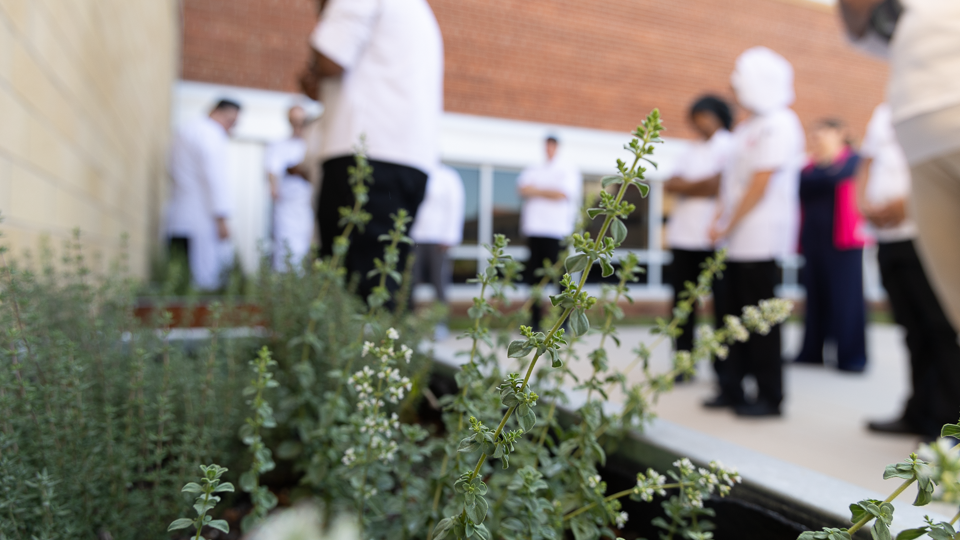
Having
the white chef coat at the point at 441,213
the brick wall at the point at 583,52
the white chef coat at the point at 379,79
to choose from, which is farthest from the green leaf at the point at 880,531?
the brick wall at the point at 583,52

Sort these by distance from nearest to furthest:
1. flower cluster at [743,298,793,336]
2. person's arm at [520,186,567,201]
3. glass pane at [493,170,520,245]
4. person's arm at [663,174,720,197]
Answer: flower cluster at [743,298,793,336]
person's arm at [663,174,720,197]
person's arm at [520,186,567,201]
glass pane at [493,170,520,245]

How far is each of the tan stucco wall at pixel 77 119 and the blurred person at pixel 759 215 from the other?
3.00 metres

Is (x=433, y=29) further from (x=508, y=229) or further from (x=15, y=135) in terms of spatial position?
(x=508, y=229)

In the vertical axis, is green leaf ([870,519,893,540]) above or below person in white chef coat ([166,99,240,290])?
below

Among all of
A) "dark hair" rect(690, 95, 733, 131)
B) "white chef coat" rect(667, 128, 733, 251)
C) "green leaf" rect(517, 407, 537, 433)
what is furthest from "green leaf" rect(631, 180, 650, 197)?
"dark hair" rect(690, 95, 733, 131)

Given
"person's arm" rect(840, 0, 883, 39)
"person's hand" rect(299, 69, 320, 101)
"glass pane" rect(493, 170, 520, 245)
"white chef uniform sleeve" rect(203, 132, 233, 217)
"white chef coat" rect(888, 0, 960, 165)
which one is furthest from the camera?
"glass pane" rect(493, 170, 520, 245)

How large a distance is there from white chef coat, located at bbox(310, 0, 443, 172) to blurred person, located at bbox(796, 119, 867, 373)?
4.58 m

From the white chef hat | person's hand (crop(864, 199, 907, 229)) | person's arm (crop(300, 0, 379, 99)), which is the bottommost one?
person's hand (crop(864, 199, 907, 229))

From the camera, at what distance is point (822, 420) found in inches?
136

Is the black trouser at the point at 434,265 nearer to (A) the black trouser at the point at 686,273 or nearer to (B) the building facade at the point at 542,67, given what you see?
(B) the building facade at the point at 542,67

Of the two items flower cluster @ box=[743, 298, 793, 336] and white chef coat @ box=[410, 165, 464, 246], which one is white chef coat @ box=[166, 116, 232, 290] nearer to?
white chef coat @ box=[410, 165, 464, 246]

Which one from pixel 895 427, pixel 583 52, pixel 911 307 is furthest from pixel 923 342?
pixel 583 52

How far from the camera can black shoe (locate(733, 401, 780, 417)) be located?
336 cm

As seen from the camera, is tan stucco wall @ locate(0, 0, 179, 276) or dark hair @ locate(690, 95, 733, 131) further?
dark hair @ locate(690, 95, 733, 131)
